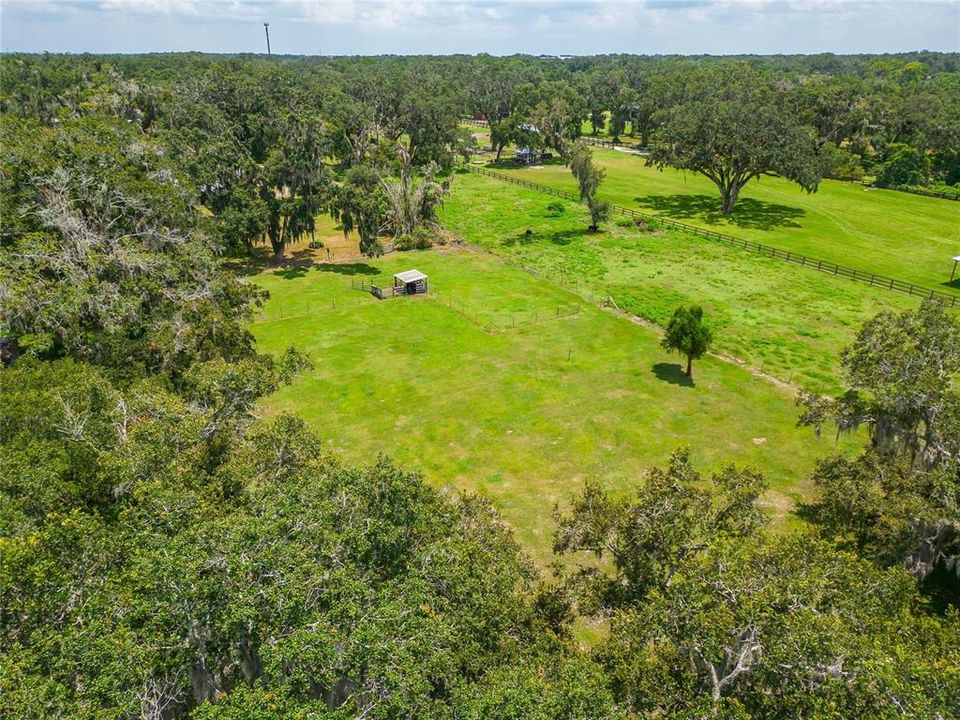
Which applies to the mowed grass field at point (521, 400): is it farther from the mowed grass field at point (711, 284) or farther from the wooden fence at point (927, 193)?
the wooden fence at point (927, 193)

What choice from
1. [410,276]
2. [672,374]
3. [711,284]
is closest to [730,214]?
[711,284]

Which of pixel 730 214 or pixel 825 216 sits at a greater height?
pixel 730 214

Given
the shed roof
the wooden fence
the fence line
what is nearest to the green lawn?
the wooden fence

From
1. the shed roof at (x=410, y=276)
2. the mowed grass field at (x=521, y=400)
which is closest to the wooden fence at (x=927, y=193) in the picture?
the mowed grass field at (x=521, y=400)

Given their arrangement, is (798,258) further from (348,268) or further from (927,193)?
(348,268)

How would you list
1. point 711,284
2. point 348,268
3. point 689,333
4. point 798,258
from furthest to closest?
point 798,258, point 348,268, point 711,284, point 689,333
